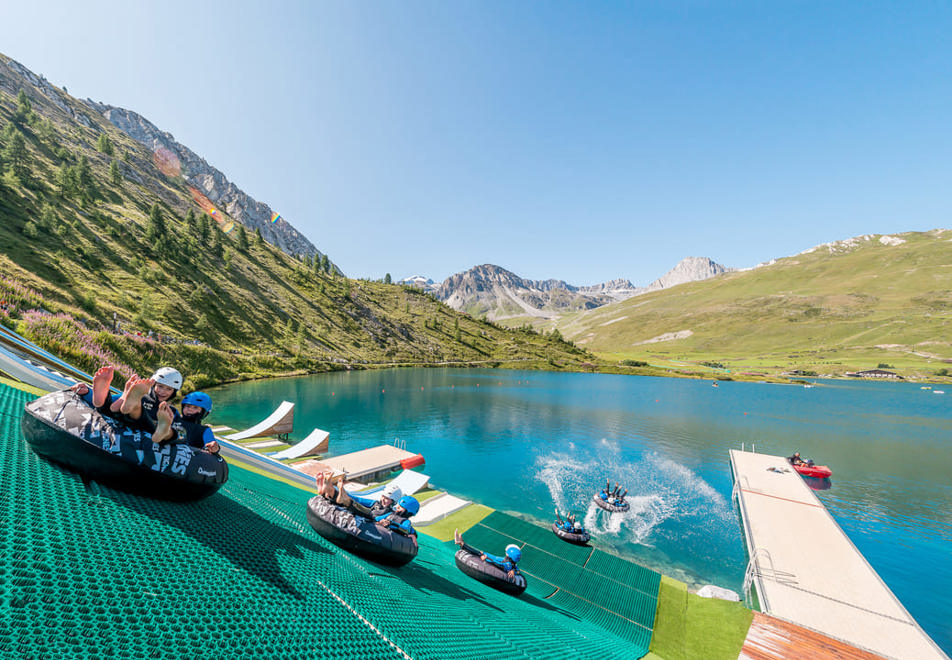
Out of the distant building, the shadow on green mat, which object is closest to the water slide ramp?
the shadow on green mat

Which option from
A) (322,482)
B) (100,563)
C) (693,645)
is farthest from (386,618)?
(693,645)

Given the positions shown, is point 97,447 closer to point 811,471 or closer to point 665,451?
point 811,471

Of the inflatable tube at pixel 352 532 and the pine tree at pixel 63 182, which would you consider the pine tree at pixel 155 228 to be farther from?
the inflatable tube at pixel 352 532

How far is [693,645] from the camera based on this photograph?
16234 millimetres

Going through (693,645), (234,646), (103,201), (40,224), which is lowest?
(693,645)

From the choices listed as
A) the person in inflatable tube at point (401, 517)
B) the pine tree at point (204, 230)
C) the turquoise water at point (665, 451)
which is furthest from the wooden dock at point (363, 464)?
the pine tree at point (204, 230)

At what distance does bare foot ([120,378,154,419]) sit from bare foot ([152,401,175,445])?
0.28 m

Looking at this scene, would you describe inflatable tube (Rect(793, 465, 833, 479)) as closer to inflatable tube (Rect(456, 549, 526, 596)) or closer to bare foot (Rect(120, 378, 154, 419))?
inflatable tube (Rect(456, 549, 526, 596))

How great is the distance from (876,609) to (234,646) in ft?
105

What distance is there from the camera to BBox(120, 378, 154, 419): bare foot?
5465 millimetres

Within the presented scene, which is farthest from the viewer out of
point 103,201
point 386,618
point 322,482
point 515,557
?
point 103,201

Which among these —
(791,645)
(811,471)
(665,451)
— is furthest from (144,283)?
(811,471)

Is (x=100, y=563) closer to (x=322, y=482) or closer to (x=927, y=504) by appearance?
(x=322, y=482)

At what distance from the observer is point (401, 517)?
9.74 m
